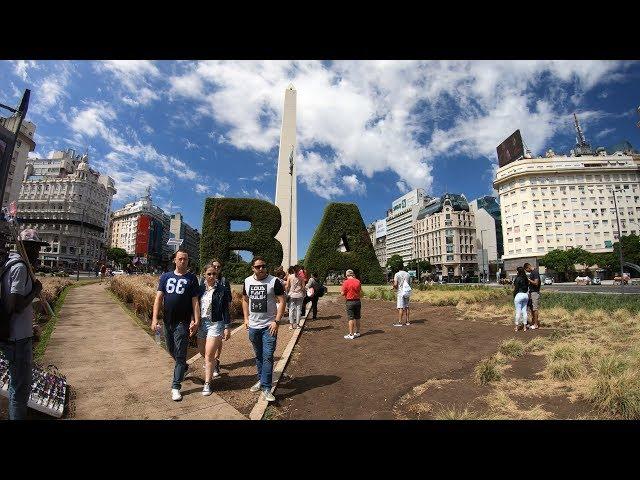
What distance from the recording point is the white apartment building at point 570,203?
71500mm

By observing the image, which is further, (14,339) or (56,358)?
(56,358)

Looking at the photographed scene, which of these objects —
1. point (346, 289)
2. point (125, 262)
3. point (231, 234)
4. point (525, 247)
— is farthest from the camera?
point (125, 262)

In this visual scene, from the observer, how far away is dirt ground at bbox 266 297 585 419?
14.5ft

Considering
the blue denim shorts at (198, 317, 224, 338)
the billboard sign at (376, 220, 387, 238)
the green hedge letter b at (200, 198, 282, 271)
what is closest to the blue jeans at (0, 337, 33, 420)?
the blue denim shorts at (198, 317, 224, 338)

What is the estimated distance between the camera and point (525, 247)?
242 feet

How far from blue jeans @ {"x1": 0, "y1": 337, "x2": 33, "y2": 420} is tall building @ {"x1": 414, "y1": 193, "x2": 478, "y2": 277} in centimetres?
11054

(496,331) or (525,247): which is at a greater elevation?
(525,247)

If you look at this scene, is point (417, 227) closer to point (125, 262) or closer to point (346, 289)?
point (125, 262)

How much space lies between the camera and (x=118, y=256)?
3654 inches

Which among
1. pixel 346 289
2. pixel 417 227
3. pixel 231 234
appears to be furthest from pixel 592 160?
pixel 346 289

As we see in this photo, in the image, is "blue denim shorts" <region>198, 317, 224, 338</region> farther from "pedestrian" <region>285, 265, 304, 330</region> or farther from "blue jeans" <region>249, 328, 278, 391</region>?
"pedestrian" <region>285, 265, 304, 330</region>
